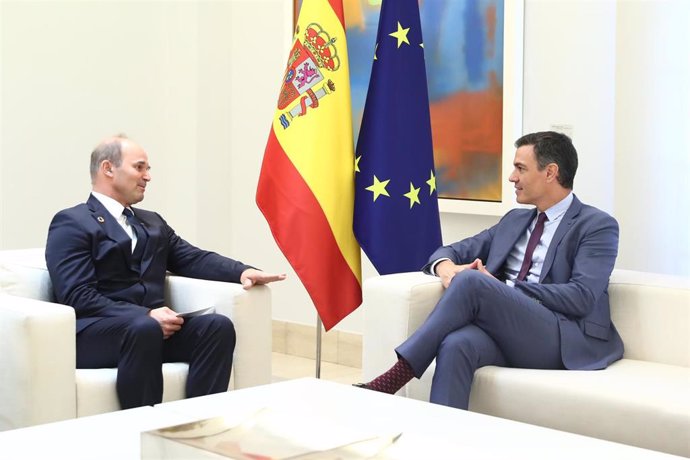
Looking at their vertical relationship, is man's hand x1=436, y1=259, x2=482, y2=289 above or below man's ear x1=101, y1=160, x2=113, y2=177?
below

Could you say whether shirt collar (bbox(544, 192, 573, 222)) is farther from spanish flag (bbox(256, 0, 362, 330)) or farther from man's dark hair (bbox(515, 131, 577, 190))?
spanish flag (bbox(256, 0, 362, 330))

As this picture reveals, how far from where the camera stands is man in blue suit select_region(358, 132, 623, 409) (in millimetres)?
3607

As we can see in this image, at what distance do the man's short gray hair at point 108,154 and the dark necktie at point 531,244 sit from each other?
5.55ft

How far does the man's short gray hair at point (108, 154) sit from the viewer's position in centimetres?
414

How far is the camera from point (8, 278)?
4000mm

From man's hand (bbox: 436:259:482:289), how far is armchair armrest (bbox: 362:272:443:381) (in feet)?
0.09

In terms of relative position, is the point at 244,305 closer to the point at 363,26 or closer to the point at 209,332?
the point at 209,332

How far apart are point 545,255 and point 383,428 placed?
1.68 m

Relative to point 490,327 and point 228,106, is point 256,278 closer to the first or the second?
point 490,327

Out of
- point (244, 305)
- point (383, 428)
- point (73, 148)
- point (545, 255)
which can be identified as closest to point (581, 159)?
point (545, 255)

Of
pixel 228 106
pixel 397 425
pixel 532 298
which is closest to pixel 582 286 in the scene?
pixel 532 298

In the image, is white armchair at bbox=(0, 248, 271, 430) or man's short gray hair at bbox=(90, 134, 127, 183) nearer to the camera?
white armchair at bbox=(0, 248, 271, 430)

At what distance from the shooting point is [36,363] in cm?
341

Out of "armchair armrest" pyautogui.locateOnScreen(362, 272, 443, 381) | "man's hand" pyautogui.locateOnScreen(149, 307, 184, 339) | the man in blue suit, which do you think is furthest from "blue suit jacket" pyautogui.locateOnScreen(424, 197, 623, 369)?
"man's hand" pyautogui.locateOnScreen(149, 307, 184, 339)
